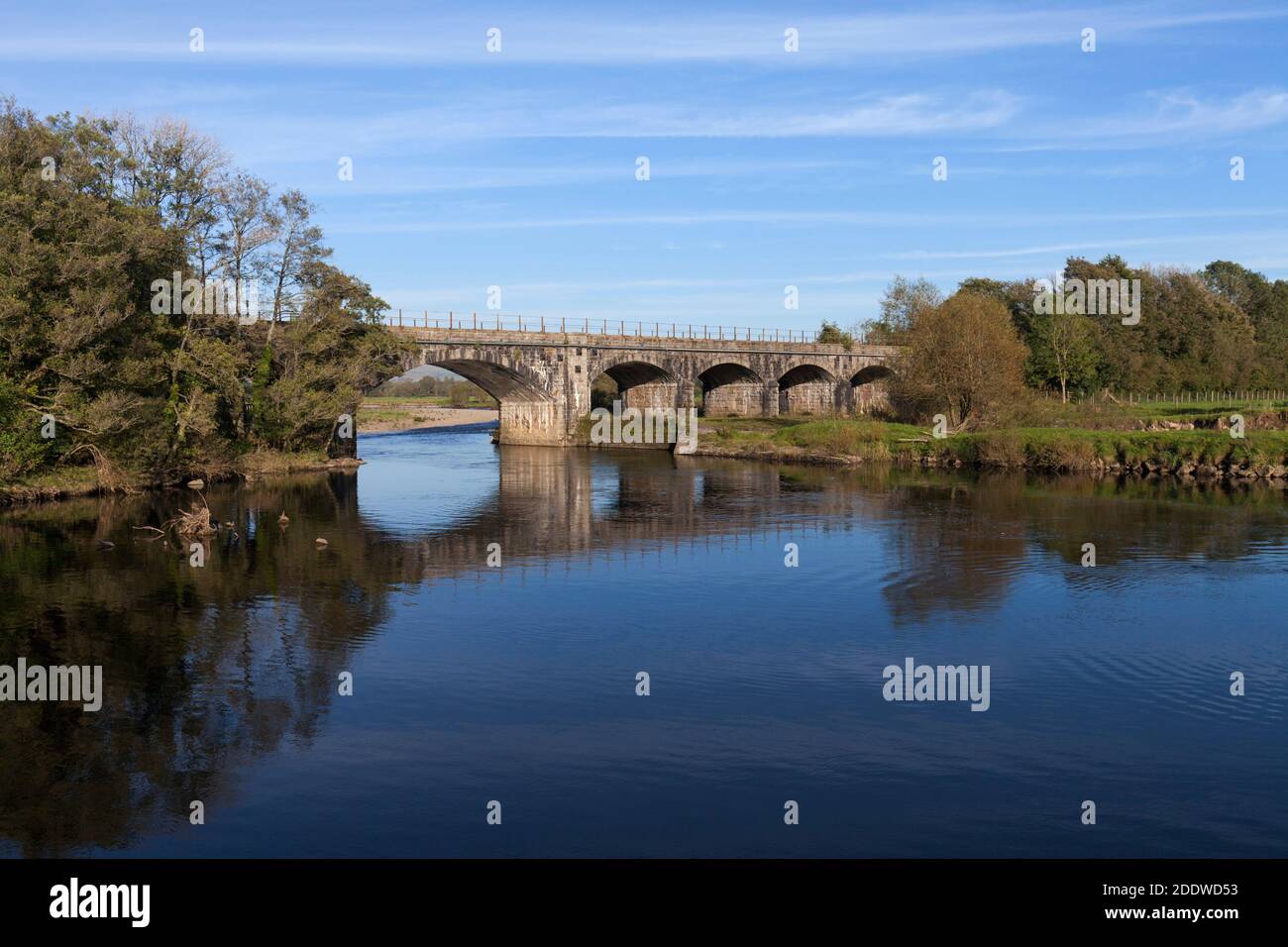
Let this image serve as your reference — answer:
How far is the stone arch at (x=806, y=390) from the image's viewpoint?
117 m

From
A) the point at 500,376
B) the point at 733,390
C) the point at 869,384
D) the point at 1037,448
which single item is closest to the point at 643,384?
the point at 733,390

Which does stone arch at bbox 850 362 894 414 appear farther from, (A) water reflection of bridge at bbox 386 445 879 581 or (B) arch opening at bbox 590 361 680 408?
(A) water reflection of bridge at bbox 386 445 879 581

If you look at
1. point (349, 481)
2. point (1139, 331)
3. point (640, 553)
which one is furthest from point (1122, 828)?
point (1139, 331)

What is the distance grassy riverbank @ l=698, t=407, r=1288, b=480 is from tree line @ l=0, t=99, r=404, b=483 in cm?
3039

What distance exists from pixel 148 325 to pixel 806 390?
76.6 metres

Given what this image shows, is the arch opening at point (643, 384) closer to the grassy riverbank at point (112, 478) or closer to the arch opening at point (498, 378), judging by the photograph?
the arch opening at point (498, 378)

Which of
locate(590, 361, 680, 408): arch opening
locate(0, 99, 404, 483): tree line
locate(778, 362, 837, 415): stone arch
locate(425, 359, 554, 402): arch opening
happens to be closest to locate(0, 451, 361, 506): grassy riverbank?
locate(0, 99, 404, 483): tree line

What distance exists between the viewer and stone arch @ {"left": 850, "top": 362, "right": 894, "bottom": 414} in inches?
4786

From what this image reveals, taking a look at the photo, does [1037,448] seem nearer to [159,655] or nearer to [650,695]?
[650,695]

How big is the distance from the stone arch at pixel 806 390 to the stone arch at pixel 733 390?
434cm

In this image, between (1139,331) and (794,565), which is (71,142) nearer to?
(794,565)

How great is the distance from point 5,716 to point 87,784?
4868mm

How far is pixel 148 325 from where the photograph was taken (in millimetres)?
57438

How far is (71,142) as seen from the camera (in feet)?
183
